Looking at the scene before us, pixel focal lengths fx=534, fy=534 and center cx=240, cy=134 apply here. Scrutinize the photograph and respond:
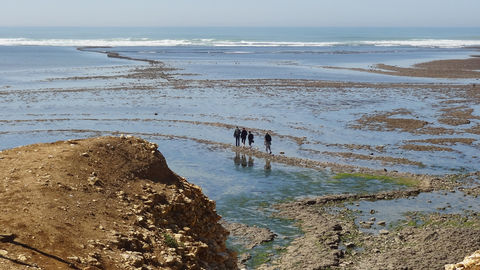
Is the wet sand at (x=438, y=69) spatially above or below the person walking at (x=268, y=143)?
above

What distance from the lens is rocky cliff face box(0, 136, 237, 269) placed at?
10.2 metres

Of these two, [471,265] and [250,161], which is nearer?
[471,265]

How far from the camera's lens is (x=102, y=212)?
1213 centimetres

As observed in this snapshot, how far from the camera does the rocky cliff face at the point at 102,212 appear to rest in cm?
1023

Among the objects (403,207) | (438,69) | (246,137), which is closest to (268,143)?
(246,137)

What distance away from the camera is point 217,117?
4494 cm

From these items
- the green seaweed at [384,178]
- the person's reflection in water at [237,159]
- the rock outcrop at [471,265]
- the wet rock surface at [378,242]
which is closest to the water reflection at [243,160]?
the person's reflection in water at [237,159]

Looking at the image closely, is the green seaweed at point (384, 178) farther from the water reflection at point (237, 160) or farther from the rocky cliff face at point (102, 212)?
the rocky cliff face at point (102, 212)

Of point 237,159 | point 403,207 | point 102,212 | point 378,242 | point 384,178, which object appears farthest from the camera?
point 237,159

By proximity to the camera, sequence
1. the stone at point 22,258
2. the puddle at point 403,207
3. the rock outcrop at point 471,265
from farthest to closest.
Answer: the puddle at point 403,207 < the rock outcrop at point 471,265 < the stone at point 22,258

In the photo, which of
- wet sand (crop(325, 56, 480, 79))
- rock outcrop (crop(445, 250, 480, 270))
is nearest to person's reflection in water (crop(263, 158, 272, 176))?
rock outcrop (crop(445, 250, 480, 270))

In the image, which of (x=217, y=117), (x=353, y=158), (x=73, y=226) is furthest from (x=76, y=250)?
(x=217, y=117)

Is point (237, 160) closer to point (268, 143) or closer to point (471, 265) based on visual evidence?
point (268, 143)

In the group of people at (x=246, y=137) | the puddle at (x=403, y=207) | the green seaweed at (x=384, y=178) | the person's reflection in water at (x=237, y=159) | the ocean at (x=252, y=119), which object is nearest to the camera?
the puddle at (x=403, y=207)
